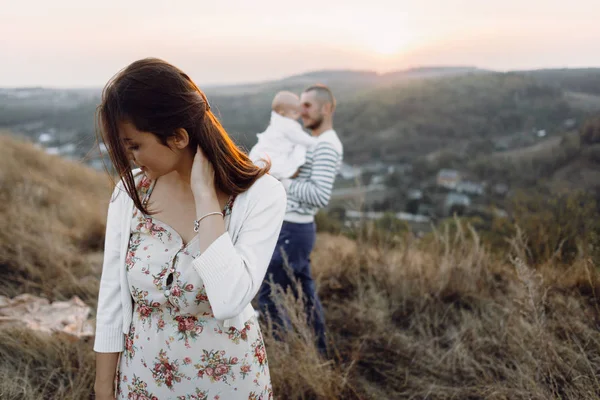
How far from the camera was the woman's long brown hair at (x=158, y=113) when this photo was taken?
1.21 m

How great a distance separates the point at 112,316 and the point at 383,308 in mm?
2353

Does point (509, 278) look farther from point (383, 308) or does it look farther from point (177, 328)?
point (177, 328)

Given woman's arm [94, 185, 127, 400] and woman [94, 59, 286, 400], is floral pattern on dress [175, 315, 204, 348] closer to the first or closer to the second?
woman [94, 59, 286, 400]

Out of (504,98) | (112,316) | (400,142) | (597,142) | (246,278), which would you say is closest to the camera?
(246,278)

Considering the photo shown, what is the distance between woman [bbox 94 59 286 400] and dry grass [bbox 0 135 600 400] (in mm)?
927

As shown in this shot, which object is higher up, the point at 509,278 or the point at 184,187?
the point at 184,187

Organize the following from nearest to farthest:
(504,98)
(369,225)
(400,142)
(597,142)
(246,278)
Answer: (246,278), (369,225), (597,142), (504,98), (400,142)

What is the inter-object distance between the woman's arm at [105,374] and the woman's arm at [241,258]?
0.46 m

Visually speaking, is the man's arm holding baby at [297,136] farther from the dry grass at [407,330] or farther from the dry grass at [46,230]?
the dry grass at [46,230]

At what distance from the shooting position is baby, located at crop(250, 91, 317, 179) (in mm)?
3047

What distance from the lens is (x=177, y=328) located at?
1.32 metres

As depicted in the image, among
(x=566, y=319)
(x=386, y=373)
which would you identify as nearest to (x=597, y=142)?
(x=566, y=319)

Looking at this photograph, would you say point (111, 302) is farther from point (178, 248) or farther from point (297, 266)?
point (297, 266)

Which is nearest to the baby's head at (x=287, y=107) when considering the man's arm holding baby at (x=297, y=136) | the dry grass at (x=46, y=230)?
the man's arm holding baby at (x=297, y=136)
